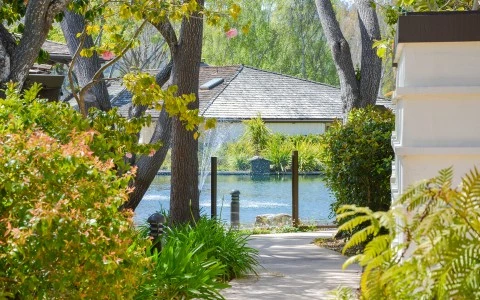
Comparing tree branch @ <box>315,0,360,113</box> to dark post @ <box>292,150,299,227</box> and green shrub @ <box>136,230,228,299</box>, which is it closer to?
dark post @ <box>292,150,299,227</box>

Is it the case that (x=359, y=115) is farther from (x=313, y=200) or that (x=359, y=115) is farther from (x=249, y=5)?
(x=249, y=5)

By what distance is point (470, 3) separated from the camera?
10836 mm

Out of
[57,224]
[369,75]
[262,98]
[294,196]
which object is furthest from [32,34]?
[262,98]

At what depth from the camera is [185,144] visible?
43.7 feet

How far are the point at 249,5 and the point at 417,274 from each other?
215ft

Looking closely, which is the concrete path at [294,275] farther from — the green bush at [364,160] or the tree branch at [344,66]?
the tree branch at [344,66]

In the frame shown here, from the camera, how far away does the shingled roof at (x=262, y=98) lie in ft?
140

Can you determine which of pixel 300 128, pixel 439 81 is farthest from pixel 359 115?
pixel 300 128

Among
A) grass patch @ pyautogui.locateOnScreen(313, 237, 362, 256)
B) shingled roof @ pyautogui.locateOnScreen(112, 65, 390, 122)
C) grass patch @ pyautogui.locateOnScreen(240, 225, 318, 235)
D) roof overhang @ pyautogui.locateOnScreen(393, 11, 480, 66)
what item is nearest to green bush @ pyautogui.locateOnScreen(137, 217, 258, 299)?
roof overhang @ pyautogui.locateOnScreen(393, 11, 480, 66)

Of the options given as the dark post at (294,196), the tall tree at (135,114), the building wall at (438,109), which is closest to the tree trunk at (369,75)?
the dark post at (294,196)

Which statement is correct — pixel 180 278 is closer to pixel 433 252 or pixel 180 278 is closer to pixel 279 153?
pixel 433 252

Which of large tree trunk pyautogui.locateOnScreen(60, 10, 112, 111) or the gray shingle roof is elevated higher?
the gray shingle roof

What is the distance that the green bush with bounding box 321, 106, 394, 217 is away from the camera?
43.7 feet

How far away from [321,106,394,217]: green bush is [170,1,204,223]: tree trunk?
2.07 meters
